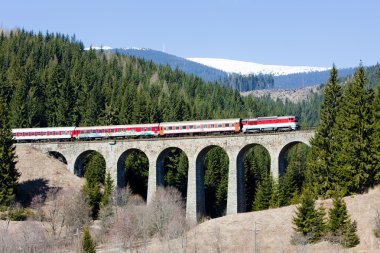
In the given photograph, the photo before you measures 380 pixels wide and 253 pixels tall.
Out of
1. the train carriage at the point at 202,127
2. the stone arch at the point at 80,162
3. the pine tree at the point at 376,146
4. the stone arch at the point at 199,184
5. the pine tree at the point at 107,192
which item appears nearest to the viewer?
the pine tree at the point at 376,146

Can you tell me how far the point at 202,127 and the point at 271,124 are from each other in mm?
11807

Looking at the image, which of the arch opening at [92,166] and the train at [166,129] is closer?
the train at [166,129]

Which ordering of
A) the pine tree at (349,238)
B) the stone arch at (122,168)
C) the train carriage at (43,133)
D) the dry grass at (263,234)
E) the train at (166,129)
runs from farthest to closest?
1. the train carriage at (43,133)
2. the stone arch at (122,168)
3. the train at (166,129)
4. the dry grass at (263,234)
5. the pine tree at (349,238)

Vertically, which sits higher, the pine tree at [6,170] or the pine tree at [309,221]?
the pine tree at [6,170]

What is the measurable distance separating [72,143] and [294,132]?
39.2 m

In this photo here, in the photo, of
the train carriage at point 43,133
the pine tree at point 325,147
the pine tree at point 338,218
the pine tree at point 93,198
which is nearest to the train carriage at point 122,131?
the train carriage at point 43,133

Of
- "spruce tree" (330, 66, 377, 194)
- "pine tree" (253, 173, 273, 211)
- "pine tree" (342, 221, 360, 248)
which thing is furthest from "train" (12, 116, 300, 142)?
"pine tree" (342, 221, 360, 248)

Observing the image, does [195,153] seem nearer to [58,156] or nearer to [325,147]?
[325,147]

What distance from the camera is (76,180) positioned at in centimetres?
9362

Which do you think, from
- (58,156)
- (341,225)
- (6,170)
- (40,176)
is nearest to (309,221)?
(341,225)

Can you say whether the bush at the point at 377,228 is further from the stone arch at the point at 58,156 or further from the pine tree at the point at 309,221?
the stone arch at the point at 58,156

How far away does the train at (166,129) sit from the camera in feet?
280

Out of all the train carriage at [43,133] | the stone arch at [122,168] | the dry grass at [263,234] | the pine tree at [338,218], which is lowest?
the dry grass at [263,234]

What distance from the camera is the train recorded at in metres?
85.3
